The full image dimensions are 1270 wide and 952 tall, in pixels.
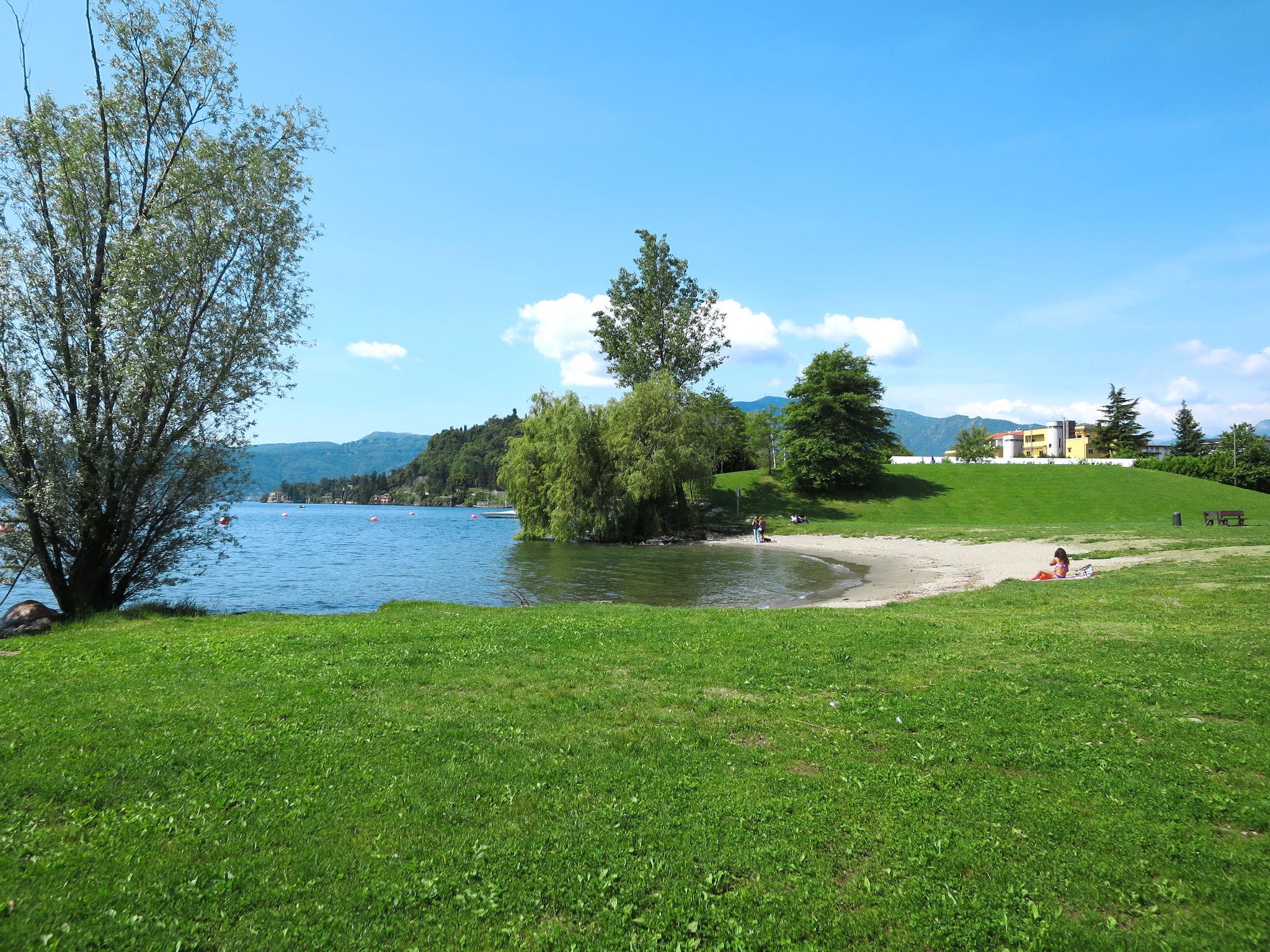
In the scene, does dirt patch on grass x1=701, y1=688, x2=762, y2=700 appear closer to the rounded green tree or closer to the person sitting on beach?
the person sitting on beach

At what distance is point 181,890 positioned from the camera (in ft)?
15.1

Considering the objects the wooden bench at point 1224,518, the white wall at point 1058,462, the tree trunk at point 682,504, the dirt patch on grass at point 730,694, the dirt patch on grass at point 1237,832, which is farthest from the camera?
the white wall at point 1058,462

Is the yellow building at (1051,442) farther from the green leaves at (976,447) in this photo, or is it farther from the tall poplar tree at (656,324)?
the tall poplar tree at (656,324)

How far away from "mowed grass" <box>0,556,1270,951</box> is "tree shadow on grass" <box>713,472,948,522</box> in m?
54.9

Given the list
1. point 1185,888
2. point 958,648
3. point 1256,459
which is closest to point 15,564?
point 958,648

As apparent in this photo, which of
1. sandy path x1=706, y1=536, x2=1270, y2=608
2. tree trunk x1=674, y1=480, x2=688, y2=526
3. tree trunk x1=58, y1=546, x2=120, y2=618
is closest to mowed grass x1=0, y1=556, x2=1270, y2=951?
tree trunk x1=58, y1=546, x2=120, y2=618

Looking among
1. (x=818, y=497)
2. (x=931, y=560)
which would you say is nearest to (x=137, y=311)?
(x=931, y=560)

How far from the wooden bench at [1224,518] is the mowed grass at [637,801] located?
38.8 m

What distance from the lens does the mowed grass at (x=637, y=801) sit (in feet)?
14.5

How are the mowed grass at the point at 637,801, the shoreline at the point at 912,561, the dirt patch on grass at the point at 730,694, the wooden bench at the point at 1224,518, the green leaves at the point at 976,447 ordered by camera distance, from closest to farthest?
1. the mowed grass at the point at 637,801
2. the dirt patch on grass at the point at 730,694
3. the shoreline at the point at 912,561
4. the wooden bench at the point at 1224,518
5. the green leaves at the point at 976,447

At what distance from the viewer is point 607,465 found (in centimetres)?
5256

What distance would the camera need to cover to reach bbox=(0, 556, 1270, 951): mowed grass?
175 inches

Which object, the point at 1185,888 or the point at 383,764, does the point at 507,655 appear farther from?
the point at 1185,888

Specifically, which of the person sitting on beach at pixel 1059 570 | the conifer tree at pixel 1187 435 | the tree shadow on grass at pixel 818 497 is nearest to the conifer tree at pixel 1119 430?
the conifer tree at pixel 1187 435
